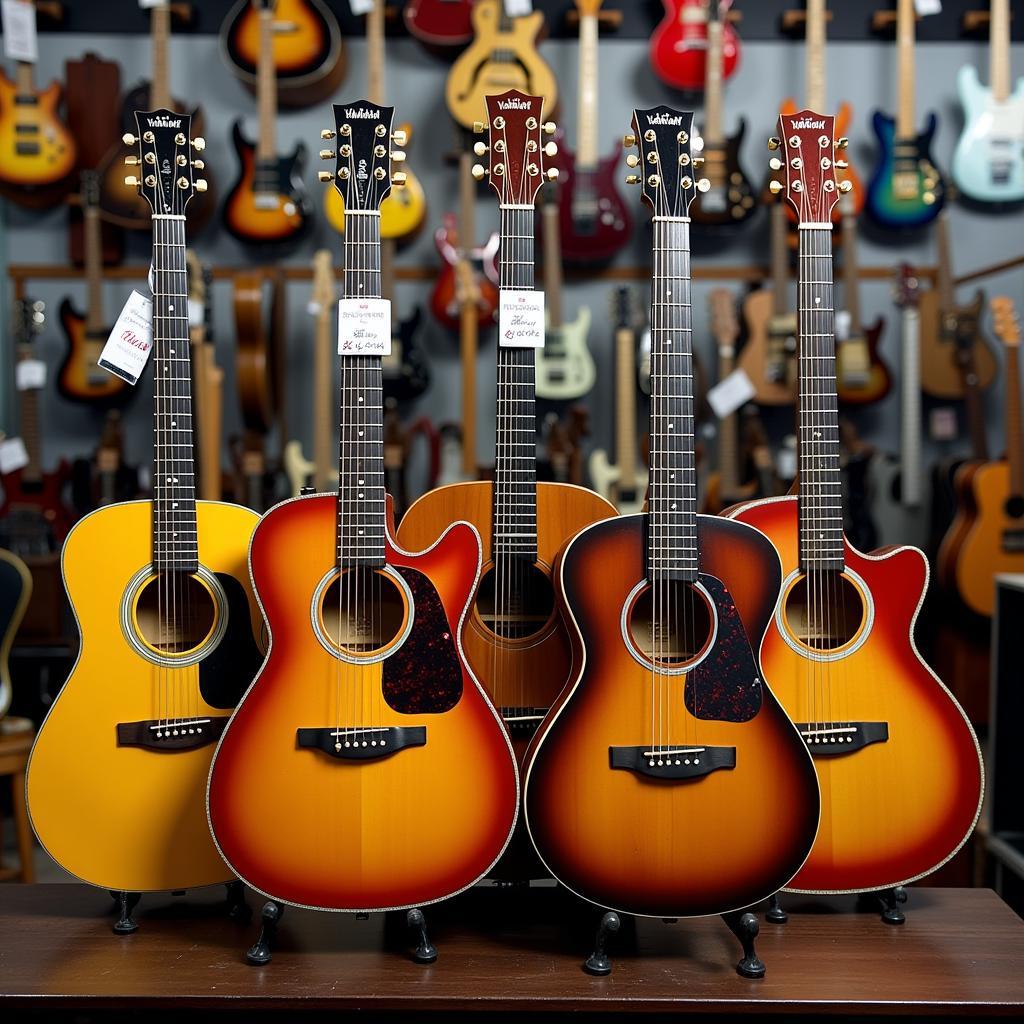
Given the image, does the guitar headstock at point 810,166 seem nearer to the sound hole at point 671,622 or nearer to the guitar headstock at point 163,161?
the sound hole at point 671,622

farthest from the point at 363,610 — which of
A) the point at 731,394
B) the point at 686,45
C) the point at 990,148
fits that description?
the point at 990,148

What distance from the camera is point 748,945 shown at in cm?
161

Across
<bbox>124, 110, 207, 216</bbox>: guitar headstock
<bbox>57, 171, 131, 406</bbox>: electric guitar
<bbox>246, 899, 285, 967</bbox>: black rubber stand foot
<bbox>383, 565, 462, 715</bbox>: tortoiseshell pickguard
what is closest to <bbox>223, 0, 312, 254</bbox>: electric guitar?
<bbox>57, 171, 131, 406</bbox>: electric guitar

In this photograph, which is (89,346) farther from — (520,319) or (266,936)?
(266,936)

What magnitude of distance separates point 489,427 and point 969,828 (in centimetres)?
319

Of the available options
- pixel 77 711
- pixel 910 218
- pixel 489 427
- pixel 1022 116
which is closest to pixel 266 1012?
pixel 77 711

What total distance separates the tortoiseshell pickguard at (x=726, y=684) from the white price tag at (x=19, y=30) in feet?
13.2

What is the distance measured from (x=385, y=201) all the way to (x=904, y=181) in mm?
2134

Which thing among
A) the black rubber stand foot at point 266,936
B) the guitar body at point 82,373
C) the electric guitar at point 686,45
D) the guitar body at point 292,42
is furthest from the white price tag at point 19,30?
the black rubber stand foot at point 266,936

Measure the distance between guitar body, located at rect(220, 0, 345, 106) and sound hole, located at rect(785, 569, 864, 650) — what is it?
340 cm

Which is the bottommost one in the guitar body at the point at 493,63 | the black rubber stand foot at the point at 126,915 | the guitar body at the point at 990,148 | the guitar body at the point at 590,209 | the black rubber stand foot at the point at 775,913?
the black rubber stand foot at the point at 775,913

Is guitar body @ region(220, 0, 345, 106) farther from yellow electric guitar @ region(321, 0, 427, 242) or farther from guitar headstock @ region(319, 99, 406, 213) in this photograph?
guitar headstock @ region(319, 99, 406, 213)

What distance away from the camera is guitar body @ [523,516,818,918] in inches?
64.2

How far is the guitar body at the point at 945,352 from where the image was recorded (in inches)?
174
